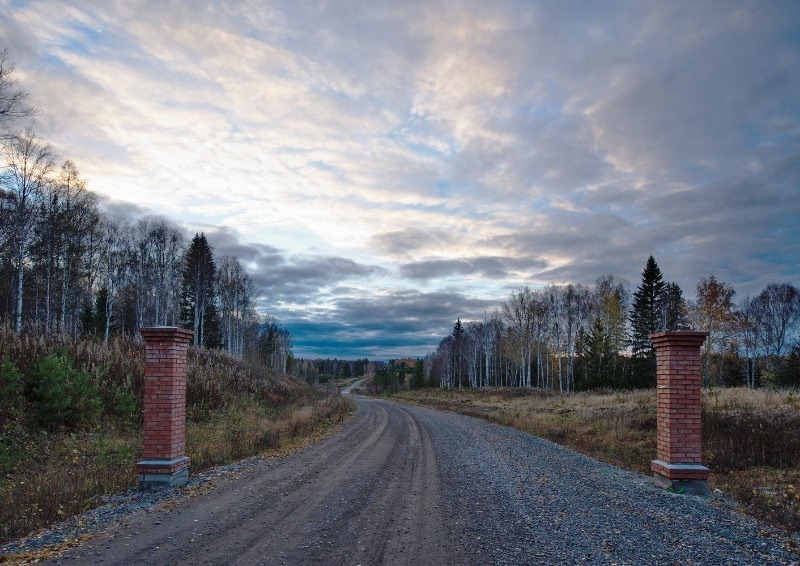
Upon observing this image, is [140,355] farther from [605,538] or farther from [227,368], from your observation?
[605,538]

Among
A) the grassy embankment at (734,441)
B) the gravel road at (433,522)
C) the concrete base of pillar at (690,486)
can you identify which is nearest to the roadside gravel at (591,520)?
the gravel road at (433,522)

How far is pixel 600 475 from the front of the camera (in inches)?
385

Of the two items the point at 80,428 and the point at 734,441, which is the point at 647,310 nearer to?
the point at 734,441

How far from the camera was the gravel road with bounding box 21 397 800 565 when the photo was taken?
538cm

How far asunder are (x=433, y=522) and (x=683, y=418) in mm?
4690

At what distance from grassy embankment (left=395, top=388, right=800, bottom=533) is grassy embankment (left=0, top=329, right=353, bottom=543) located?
29.6 feet

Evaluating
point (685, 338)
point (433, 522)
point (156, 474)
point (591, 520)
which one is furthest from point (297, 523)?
point (685, 338)

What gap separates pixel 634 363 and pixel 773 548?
44.8 meters

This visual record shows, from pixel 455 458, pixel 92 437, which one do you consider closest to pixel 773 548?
pixel 455 458

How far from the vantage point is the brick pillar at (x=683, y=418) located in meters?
8.09

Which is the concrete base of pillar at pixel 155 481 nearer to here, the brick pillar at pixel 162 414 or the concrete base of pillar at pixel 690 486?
the brick pillar at pixel 162 414

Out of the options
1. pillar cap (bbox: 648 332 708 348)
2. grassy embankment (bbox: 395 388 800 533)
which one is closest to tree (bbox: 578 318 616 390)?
grassy embankment (bbox: 395 388 800 533)

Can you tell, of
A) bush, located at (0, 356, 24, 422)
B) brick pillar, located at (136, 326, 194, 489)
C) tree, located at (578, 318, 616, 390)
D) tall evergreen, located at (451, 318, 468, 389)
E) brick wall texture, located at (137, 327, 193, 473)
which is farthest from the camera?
tall evergreen, located at (451, 318, 468, 389)

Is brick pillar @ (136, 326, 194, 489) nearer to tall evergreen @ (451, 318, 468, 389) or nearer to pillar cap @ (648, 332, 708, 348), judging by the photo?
pillar cap @ (648, 332, 708, 348)
